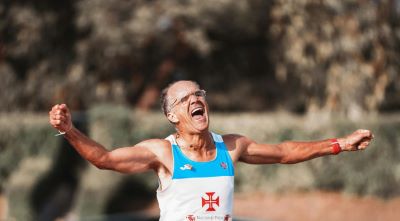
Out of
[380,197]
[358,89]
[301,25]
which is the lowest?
[380,197]

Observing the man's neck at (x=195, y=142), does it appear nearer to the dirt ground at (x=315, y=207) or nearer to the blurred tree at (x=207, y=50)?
the dirt ground at (x=315, y=207)

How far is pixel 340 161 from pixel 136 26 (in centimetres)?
695

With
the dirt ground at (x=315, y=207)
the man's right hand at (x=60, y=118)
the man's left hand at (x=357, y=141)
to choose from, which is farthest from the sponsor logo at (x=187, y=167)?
the dirt ground at (x=315, y=207)

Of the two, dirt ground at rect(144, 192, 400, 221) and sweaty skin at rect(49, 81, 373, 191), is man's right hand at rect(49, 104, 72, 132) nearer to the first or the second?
sweaty skin at rect(49, 81, 373, 191)

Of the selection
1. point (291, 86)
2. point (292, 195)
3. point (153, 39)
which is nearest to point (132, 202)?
point (292, 195)

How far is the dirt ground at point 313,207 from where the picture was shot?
1405 cm

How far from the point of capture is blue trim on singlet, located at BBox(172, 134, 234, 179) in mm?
4324

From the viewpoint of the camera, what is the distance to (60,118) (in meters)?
4.07

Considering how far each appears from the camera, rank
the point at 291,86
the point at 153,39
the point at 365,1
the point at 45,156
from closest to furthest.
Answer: the point at 45,156 < the point at 365,1 < the point at 153,39 < the point at 291,86

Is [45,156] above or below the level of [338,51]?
below

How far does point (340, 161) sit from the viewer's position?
49.7ft

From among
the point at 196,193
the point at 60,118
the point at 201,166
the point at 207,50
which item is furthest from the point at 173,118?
the point at 207,50

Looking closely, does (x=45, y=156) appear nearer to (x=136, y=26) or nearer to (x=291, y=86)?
(x=136, y=26)

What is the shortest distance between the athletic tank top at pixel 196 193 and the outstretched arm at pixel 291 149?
386 mm
